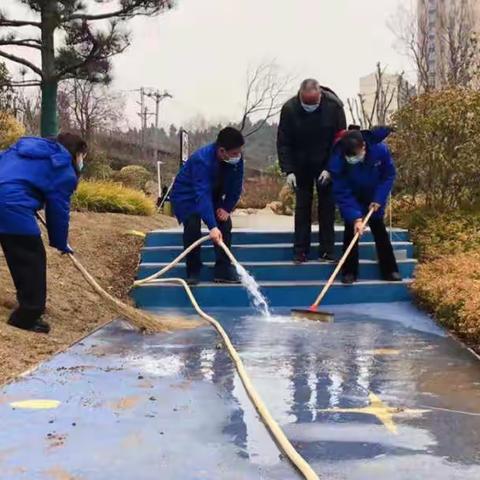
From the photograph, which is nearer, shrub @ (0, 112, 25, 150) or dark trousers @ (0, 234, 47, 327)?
dark trousers @ (0, 234, 47, 327)

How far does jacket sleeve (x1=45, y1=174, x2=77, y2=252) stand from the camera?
511cm

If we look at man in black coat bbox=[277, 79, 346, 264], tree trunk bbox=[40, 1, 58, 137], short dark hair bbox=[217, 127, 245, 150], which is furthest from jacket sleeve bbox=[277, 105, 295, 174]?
tree trunk bbox=[40, 1, 58, 137]

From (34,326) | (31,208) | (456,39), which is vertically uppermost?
(456,39)

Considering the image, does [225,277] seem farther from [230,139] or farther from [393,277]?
[393,277]

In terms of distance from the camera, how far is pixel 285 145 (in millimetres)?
7195

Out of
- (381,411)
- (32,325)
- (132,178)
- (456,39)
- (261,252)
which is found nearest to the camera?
(381,411)

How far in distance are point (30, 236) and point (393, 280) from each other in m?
3.45

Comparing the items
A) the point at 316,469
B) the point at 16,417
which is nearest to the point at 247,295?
the point at 16,417

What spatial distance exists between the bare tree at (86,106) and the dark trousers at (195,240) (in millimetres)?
17012

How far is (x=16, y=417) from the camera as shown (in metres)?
3.43

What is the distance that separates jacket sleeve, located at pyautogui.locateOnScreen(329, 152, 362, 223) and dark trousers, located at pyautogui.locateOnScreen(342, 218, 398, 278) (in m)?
0.15

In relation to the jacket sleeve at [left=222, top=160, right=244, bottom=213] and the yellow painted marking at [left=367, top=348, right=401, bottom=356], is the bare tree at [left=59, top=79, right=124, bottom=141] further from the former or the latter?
the yellow painted marking at [left=367, top=348, right=401, bottom=356]

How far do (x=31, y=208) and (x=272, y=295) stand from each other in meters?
2.53

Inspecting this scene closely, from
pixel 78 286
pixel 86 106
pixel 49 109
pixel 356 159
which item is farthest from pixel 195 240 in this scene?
pixel 86 106
